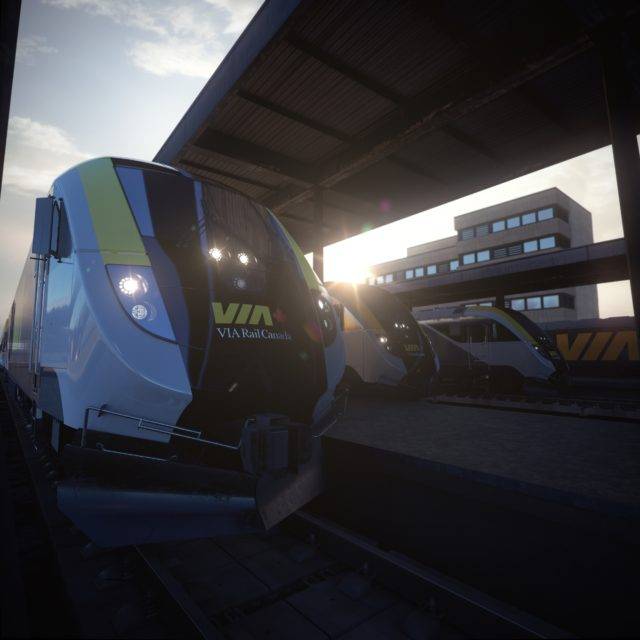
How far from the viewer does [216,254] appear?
9.89 ft

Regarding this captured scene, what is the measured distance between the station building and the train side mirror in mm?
34083

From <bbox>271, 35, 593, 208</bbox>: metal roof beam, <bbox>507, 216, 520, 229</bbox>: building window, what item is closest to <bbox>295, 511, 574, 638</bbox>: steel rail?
<bbox>271, 35, 593, 208</bbox>: metal roof beam

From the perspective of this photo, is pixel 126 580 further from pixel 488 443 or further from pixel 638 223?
pixel 638 223

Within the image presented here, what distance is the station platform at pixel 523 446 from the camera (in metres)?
2.54

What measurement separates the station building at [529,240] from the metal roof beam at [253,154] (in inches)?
1074

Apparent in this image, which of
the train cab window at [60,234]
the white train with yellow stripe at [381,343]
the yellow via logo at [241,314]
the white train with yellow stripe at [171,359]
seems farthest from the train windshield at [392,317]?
the train cab window at [60,234]

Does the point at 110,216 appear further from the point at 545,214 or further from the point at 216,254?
the point at 545,214

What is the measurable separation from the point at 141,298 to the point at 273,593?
6.74ft

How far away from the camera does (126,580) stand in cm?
254

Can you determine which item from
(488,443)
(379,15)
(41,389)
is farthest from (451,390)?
(41,389)

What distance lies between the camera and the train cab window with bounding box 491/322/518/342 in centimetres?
1380

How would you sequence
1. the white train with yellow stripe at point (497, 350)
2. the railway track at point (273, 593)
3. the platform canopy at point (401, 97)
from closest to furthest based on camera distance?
the railway track at point (273, 593) < the platform canopy at point (401, 97) < the white train with yellow stripe at point (497, 350)

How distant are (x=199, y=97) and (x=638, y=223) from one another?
8019 mm

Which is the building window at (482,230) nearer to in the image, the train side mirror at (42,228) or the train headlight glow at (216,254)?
the train headlight glow at (216,254)
